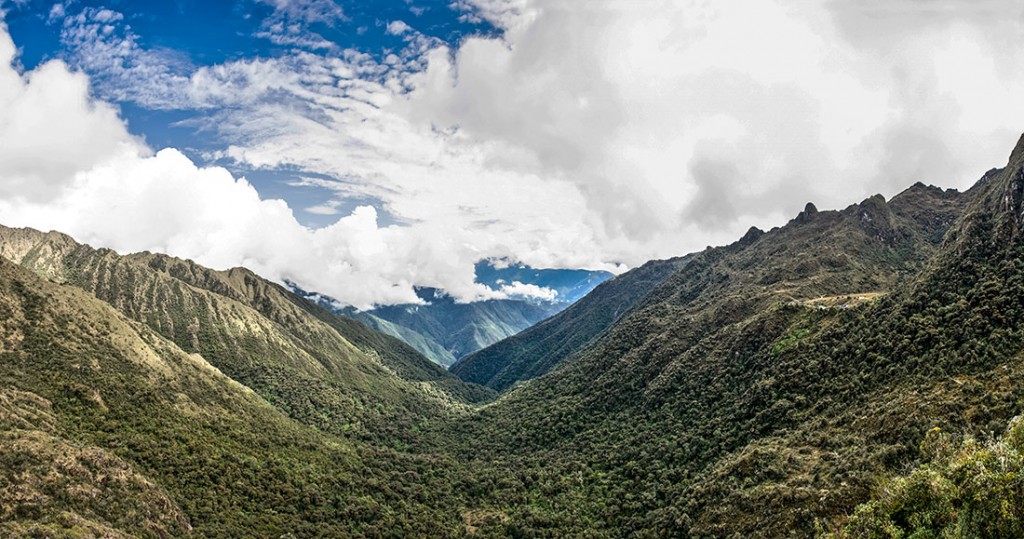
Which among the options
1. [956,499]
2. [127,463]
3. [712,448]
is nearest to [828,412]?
[712,448]

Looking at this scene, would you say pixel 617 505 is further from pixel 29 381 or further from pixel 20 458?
pixel 29 381

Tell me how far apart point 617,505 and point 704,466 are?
33.4 m

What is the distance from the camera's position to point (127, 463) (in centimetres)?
14500

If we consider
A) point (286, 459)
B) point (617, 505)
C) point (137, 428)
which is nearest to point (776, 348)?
point (617, 505)

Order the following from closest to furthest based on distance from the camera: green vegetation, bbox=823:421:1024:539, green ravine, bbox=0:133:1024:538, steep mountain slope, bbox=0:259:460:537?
green vegetation, bbox=823:421:1024:539 < green ravine, bbox=0:133:1024:538 < steep mountain slope, bbox=0:259:460:537

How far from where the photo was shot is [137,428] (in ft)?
545

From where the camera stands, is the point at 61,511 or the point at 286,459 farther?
the point at 286,459

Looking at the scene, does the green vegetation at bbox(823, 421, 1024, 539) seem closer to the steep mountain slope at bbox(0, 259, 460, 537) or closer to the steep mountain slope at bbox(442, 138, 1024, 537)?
the steep mountain slope at bbox(442, 138, 1024, 537)

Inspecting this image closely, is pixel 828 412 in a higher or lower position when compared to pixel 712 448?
higher

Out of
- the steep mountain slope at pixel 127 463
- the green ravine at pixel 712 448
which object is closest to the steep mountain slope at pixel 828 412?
the green ravine at pixel 712 448

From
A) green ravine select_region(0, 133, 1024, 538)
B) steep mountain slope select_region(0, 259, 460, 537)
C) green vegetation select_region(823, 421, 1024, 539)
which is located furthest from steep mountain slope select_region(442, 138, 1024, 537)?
steep mountain slope select_region(0, 259, 460, 537)

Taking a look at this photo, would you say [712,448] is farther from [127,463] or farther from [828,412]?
[127,463]

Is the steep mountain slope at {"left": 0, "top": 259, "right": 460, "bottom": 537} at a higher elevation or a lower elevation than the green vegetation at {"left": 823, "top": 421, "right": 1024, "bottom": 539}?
higher

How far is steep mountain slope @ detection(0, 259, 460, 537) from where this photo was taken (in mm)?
116188
